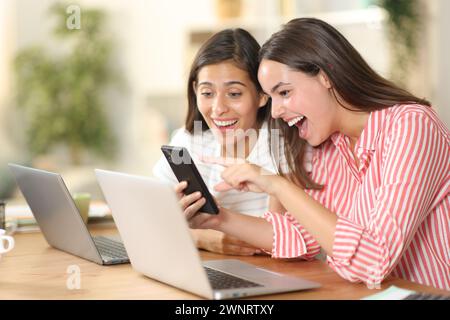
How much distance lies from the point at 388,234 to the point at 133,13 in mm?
4348

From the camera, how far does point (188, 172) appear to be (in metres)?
1.45

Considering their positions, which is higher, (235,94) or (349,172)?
(235,94)

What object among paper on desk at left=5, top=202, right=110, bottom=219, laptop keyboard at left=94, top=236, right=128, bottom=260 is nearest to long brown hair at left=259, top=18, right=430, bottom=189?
laptop keyboard at left=94, top=236, right=128, bottom=260

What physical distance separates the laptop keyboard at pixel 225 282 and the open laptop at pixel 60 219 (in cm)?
30

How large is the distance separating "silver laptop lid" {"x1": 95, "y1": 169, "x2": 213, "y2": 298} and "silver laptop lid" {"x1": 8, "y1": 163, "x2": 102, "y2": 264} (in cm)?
20

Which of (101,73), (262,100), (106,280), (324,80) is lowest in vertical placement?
(101,73)

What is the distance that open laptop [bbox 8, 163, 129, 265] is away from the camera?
1559 mm

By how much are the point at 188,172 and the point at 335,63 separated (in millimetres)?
414

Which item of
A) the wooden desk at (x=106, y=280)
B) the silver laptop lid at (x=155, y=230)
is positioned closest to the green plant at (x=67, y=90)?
the wooden desk at (x=106, y=280)

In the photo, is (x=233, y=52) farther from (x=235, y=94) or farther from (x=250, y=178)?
(x=250, y=178)

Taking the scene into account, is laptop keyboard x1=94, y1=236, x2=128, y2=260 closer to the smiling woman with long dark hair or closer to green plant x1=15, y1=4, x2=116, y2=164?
the smiling woman with long dark hair

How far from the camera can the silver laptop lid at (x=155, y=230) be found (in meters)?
1.13

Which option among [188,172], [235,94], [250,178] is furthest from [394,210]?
[235,94]

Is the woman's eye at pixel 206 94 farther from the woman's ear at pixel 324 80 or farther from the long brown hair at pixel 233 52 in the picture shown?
the woman's ear at pixel 324 80
